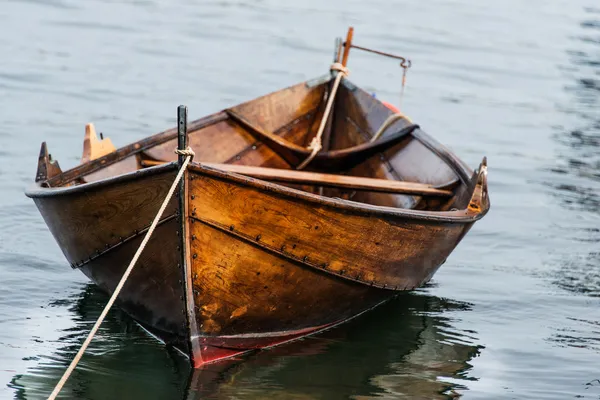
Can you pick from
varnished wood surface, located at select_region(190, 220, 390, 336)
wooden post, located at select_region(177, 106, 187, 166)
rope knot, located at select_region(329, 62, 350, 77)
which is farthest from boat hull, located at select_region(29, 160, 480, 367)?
rope knot, located at select_region(329, 62, 350, 77)

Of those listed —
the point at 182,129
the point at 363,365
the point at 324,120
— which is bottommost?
the point at 363,365

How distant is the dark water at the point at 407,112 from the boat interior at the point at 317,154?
0.86m

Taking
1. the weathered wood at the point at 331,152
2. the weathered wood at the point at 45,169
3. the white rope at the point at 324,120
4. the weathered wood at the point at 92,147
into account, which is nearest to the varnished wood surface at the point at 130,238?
the weathered wood at the point at 45,169

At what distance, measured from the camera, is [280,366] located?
246 inches

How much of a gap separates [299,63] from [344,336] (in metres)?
9.71

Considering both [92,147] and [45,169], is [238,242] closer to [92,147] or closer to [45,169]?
[45,169]

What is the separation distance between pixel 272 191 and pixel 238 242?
13.9 inches

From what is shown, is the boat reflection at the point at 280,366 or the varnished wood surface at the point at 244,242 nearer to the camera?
the varnished wood surface at the point at 244,242

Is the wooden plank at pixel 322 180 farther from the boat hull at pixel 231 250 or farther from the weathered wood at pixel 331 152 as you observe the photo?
the weathered wood at pixel 331 152

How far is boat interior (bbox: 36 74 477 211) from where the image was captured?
23.5 feet

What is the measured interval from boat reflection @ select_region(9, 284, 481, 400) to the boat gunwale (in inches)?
36.0

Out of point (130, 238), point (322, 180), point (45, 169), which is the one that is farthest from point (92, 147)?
point (130, 238)

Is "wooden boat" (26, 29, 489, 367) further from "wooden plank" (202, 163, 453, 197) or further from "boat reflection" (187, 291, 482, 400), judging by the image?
"boat reflection" (187, 291, 482, 400)

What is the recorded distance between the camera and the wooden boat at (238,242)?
5.62 m
